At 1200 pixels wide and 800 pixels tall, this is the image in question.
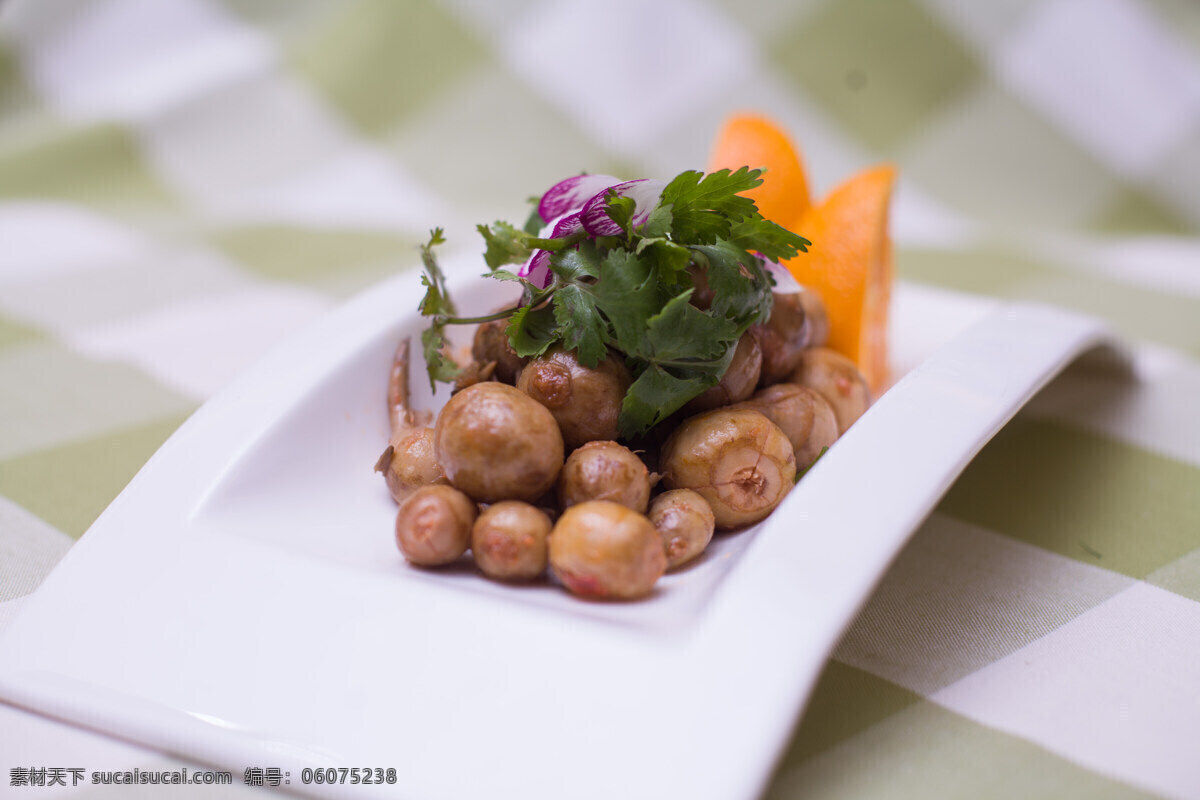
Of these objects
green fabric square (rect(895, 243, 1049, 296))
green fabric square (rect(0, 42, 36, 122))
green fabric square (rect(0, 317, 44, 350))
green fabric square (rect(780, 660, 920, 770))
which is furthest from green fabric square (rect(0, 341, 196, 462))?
green fabric square (rect(895, 243, 1049, 296))

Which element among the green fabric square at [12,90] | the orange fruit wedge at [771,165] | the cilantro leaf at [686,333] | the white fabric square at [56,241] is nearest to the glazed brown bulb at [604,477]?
the cilantro leaf at [686,333]

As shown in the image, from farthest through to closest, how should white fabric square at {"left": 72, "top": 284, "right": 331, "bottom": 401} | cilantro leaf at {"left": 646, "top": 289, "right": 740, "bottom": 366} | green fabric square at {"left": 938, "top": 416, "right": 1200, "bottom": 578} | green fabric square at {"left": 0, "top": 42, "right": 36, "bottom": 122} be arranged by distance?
green fabric square at {"left": 0, "top": 42, "right": 36, "bottom": 122} < white fabric square at {"left": 72, "top": 284, "right": 331, "bottom": 401} < green fabric square at {"left": 938, "top": 416, "right": 1200, "bottom": 578} < cilantro leaf at {"left": 646, "top": 289, "right": 740, "bottom": 366}

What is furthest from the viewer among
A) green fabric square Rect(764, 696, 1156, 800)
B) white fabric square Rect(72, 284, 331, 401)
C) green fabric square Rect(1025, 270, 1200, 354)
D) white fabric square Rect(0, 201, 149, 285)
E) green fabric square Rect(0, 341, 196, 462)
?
white fabric square Rect(0, 201, 149, 285)

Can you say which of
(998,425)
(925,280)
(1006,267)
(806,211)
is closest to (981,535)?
(998,425)

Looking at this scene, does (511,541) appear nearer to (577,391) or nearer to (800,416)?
(577,391)

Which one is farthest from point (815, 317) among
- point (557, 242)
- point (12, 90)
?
point (12, 90)

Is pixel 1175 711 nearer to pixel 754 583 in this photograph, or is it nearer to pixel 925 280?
pixel 754 583

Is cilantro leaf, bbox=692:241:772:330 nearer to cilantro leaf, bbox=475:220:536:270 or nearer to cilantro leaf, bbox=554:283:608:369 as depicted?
cilantro leaf, bbox=554:283:608:369
